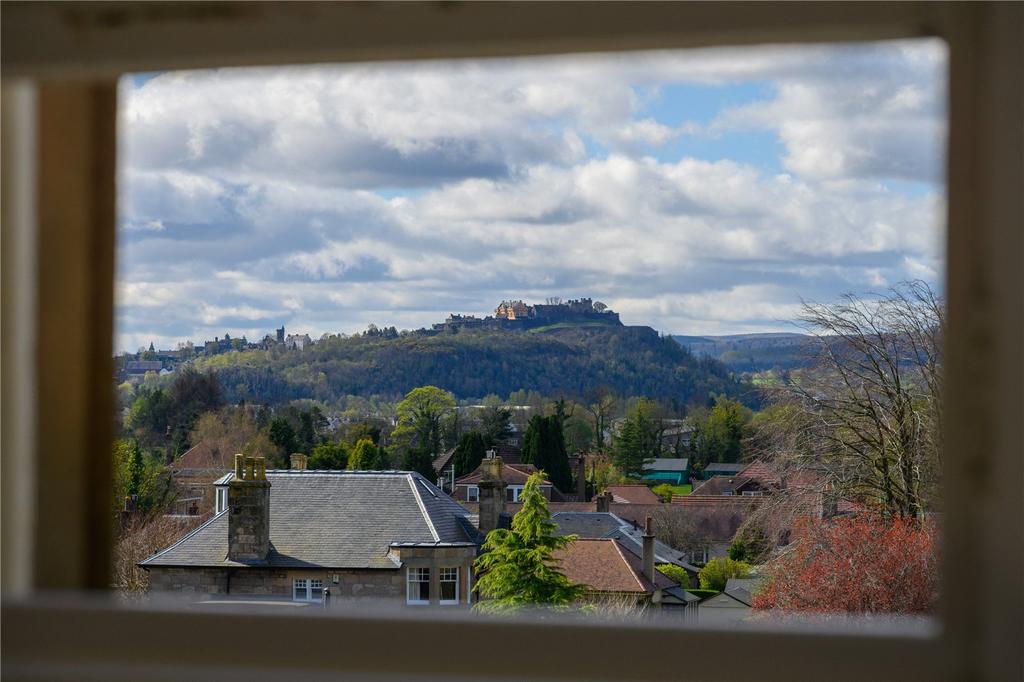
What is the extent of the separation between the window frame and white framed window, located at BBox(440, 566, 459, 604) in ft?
14.5

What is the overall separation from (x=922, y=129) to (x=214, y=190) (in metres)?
4.16

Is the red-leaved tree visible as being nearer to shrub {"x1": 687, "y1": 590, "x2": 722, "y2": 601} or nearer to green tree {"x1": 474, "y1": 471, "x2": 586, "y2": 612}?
shrub {"x1": 687, "y1": 590, "x2": 722, "y2": 601}

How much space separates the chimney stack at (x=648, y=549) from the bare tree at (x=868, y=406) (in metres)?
0.95

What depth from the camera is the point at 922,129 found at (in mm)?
4695

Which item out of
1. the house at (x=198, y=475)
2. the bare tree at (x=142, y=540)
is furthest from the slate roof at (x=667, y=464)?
the bare tree at (x=142, y=540)

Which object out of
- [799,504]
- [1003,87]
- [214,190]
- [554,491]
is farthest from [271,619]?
[214,190]

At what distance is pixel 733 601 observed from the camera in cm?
495

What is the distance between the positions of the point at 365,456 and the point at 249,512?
699mm

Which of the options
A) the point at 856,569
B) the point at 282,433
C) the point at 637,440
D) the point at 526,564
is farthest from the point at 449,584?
the point at 856,569

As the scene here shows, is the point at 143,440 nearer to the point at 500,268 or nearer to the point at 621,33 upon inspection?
the point at 500,268

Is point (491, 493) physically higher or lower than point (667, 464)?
lower

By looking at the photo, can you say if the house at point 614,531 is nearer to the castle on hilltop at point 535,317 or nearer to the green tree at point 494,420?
the green tree at point 494,420

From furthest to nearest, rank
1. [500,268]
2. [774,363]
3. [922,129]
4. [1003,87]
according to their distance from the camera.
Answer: [500,268]
[774,363]
[922,129]
[1003,87]

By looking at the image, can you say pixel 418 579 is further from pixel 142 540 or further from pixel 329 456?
pixel 142 540
